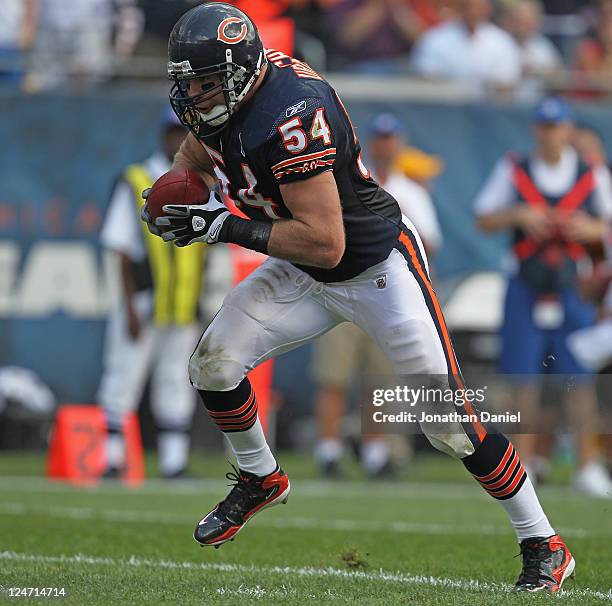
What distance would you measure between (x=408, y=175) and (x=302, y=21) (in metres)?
2.25

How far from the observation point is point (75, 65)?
1050 centimetres

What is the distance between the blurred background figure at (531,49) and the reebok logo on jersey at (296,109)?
6.89 metres

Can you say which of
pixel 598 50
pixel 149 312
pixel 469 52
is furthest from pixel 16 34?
pixel 598 50

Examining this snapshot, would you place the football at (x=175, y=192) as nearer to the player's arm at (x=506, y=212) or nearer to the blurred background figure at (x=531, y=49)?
the player's arm at (x=506, y=212)

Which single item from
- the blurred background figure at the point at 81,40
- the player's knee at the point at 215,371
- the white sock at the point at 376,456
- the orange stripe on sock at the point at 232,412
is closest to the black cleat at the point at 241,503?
the orange stripe on sock at the point at 232,412

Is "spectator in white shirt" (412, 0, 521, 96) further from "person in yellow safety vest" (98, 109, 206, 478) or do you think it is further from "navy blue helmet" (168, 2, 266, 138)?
"navy blue helmet" (168, 2, 266, 138)

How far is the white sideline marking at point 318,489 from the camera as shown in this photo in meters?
7.88

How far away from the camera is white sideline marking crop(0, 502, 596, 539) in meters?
6.34

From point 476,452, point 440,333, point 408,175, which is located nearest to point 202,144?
point 440,333

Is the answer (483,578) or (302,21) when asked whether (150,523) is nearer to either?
(483,578)

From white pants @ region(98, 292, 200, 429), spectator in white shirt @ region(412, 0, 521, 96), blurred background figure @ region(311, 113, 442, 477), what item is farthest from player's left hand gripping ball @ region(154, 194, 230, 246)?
spectator in white shirt @ region(412, 0, 521, 96)

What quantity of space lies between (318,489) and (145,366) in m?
1.48

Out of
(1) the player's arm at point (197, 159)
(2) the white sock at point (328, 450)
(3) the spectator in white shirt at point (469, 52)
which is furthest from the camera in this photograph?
(3) the spectator in white shirt at point (469, 52)

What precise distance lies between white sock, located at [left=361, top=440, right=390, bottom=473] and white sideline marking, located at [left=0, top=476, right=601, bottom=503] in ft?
1.01
